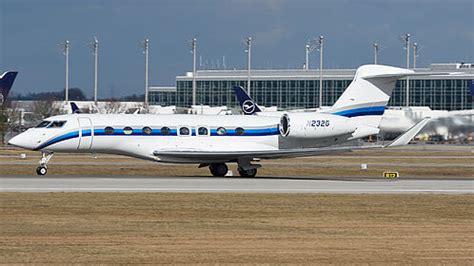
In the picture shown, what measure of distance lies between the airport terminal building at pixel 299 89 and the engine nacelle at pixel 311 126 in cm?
9599

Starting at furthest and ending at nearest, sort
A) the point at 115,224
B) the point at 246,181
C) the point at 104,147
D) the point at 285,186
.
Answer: the point at 104,147
the point at 246,181
the point at 285,186
the point at 115,224

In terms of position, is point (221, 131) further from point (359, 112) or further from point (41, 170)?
point (41, 170)

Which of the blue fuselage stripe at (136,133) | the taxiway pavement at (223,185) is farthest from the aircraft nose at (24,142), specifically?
the taxiway pavement at (223,185)

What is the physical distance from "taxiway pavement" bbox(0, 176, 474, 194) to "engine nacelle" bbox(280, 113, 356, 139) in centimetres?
393

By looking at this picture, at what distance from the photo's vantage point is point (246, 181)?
131 feet

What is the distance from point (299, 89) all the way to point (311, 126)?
116m

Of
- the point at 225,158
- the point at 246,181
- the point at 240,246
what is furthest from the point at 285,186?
the point at 240,246

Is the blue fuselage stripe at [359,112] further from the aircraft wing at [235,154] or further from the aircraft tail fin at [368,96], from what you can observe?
the aircraft wing at [235,154]

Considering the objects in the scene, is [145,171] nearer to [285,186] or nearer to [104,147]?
[104,147]

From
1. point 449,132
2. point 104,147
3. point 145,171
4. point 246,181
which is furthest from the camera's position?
point 449,132

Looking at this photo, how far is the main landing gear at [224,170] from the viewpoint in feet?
145

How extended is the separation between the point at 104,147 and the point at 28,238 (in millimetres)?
21620

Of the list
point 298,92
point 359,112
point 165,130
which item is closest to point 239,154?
point 165,130

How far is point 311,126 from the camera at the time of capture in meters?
44.6
